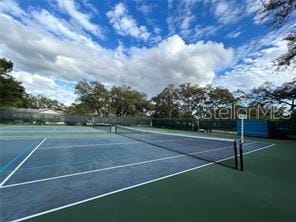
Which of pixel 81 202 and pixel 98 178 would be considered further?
pixel 98 178

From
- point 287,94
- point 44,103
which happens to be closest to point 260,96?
point 287,94

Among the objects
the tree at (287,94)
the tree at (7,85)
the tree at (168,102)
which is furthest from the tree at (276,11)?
the tree at (168,102)

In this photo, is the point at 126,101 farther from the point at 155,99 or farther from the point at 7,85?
the point at 7,85

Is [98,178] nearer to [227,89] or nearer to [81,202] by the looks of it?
[81,202]

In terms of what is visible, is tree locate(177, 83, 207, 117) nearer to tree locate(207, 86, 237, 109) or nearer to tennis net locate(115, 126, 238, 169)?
tree locate(207, 86, 237, 109)

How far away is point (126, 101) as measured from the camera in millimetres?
55906

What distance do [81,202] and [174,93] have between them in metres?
48.9

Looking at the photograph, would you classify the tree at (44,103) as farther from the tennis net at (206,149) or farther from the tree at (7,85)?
the tennis net at (206,149)

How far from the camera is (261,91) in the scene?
3006 cm

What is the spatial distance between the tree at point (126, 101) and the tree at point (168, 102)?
528cm

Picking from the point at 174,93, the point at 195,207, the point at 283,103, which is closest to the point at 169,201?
the point at 195,207

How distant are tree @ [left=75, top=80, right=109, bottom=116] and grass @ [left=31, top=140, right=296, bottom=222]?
2004 inches

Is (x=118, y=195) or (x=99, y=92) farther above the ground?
(x=99, y=92)

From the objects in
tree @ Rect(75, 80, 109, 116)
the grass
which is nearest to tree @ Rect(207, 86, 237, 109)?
tree @ Rect(75, 80, 109, 116)
